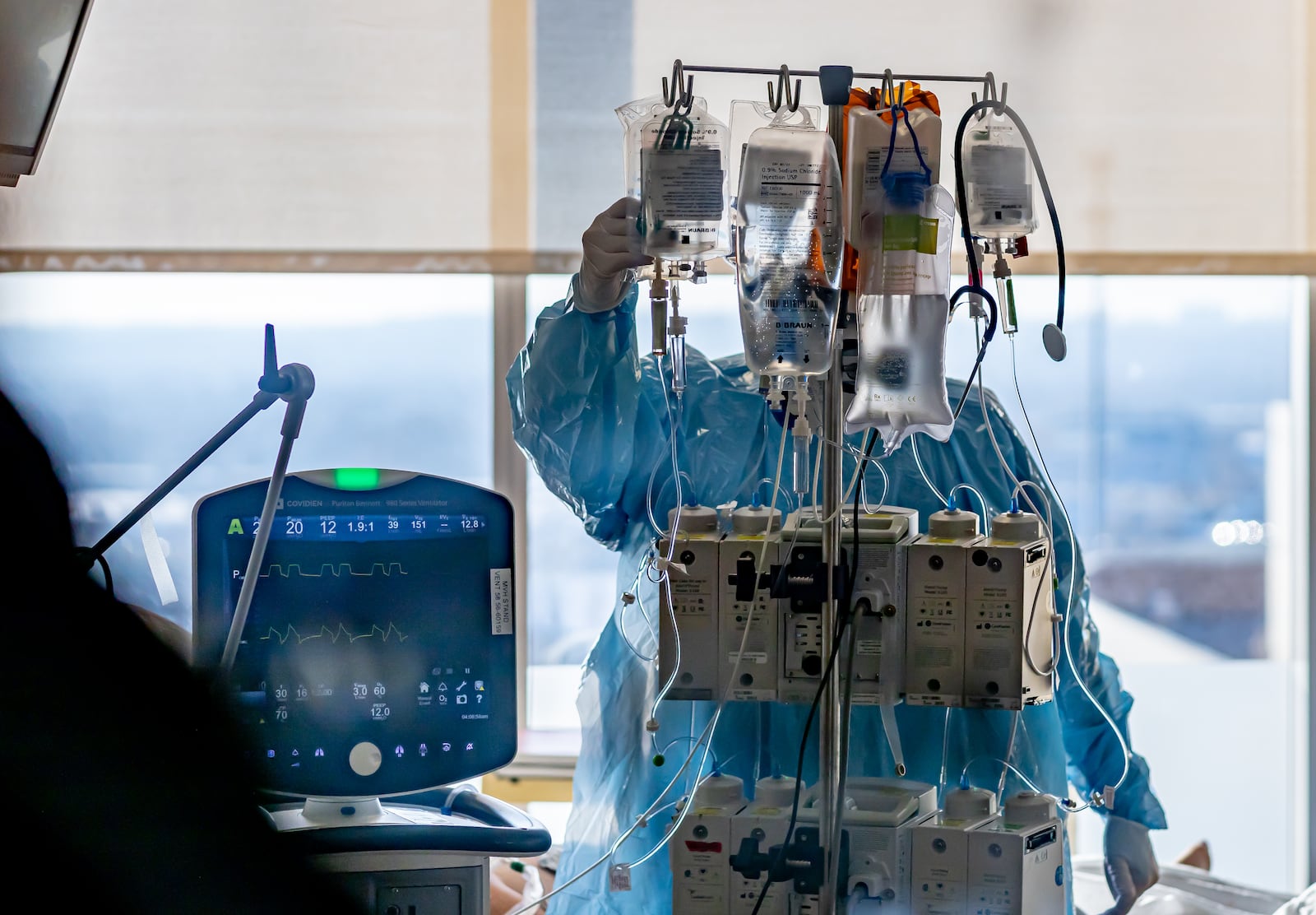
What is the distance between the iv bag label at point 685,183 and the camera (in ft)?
4.38

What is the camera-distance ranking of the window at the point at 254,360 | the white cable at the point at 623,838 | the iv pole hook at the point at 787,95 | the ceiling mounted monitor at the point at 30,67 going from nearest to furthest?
1. the ceiling mounted monitor at the point at 30,67
2. the iv pole hook at the point at 787,95
3. the white cable at the point at 623,838
4. the window at the point at 254,360

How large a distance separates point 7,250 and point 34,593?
2.81 meters

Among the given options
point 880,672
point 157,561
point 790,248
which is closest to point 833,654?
point 880,672

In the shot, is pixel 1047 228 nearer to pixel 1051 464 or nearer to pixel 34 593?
pixel 1051 464

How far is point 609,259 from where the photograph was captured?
5.49 feet

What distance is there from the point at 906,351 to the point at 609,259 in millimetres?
459

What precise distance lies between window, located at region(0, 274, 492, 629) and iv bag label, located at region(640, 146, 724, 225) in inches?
63.0

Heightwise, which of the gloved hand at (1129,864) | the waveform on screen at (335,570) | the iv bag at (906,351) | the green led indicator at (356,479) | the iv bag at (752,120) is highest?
the iv bag at (752,120)

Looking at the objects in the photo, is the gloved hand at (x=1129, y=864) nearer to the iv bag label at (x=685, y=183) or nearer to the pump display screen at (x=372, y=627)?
the pump display screen at (x=372, y=627)

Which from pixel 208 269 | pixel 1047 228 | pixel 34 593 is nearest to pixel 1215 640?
pixel 1047 228

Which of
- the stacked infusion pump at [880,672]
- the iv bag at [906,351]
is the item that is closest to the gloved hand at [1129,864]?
the stacked infusion pump at [880,672]

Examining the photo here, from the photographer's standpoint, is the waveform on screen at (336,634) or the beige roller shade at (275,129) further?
the beige roller shade at (275,129)

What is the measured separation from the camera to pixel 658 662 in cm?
150

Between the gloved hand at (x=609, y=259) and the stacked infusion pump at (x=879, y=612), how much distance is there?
38 cm
